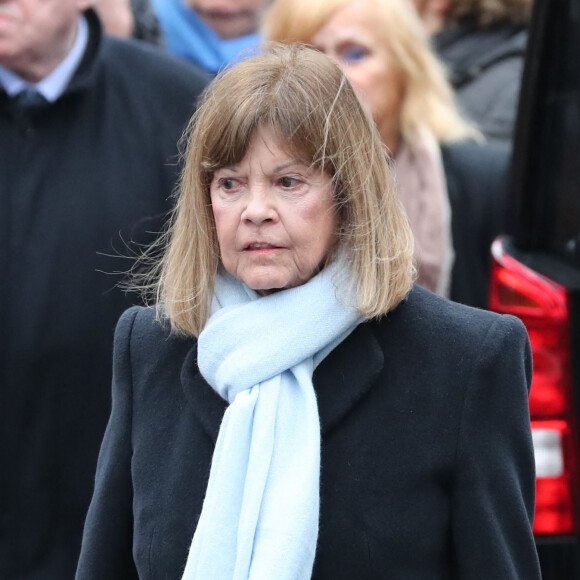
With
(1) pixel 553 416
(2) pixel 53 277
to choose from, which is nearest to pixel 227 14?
(2) pixel 53 277

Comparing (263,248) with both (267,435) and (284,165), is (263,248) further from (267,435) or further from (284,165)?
(267,435)

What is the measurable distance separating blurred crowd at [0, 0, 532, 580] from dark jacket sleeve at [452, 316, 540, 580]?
1275 millimetres

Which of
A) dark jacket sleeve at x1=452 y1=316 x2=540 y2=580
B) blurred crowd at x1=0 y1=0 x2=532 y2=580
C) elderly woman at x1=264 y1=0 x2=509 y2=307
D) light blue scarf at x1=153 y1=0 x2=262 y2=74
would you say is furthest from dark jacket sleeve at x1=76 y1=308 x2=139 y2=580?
light blue scarf at x1=153 y1=0 x2=262 y2=74

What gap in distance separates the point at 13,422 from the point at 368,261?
61.0 inches

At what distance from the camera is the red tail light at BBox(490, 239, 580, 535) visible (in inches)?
121

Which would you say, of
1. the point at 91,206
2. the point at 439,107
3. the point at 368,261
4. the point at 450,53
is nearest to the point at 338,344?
the point at 368,261

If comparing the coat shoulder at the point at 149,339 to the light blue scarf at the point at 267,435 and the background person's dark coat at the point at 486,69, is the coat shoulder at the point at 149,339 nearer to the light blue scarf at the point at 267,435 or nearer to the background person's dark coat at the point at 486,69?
the light blue scarf at the point at 267,435

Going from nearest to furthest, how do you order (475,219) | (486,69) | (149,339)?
(149,339)
(475,219)
(486,69)

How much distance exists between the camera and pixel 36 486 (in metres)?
3.71

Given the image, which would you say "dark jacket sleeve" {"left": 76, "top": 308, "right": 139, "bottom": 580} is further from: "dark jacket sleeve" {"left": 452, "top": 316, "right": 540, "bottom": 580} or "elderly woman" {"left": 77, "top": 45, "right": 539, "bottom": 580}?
"dark jacket sleeve" {"left": 452, "top": 316, "right": 540, "bottom": 580}

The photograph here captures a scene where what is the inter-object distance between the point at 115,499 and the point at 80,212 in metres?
1.29

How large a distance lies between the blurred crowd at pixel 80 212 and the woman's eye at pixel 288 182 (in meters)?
1.08

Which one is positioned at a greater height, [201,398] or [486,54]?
[201,398]

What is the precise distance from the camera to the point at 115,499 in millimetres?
2627
